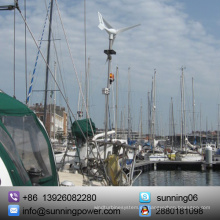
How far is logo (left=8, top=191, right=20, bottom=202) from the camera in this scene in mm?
4449

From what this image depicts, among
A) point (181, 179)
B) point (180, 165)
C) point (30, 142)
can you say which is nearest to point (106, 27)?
point (30, 142)

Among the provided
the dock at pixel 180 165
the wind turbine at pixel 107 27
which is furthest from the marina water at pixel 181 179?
the wind turbine at pixel 107 27

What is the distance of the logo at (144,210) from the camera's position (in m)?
4.34

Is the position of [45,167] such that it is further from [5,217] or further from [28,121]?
[5,217]

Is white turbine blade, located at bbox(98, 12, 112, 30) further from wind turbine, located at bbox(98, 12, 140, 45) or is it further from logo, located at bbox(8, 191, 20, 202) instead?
logo, located at bbox(8, 191, 20, 202)

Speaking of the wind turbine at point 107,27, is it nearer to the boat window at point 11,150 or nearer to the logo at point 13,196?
the boat window at point 11,150

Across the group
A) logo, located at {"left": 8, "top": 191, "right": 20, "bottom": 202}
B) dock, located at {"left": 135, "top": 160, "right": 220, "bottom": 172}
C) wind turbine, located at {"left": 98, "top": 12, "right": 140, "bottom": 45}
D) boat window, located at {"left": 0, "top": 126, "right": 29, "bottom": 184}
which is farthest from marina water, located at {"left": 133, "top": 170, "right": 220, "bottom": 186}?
logo, located at {"left": 8, "top": 191, "right": 20, "bottom": 202}

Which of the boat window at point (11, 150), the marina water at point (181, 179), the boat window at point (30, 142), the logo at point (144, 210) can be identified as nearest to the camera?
the logo at point (144, 210)

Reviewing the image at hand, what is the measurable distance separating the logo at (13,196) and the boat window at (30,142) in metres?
3.62

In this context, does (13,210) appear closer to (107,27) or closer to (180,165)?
(107,27)

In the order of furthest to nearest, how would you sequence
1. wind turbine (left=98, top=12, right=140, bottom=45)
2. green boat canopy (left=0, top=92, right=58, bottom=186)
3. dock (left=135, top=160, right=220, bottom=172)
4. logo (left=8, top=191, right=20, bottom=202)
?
dock (left=135, top=160, right=220, bottom=172)
wind turbine (left=98, top=12, right=140, bottom=45)
green boat canopy (left=0, top=92, right=58, bottom=186)
logo (left=8, top=191, right=20, bottom=202)

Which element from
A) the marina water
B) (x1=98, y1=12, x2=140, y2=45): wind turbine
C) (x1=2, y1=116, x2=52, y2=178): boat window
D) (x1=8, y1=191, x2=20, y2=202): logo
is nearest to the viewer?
(x1=8, y1=191, x2=20, y2=202): logo

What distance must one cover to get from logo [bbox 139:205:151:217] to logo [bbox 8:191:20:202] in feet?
4.95

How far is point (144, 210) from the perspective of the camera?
4.36 m
